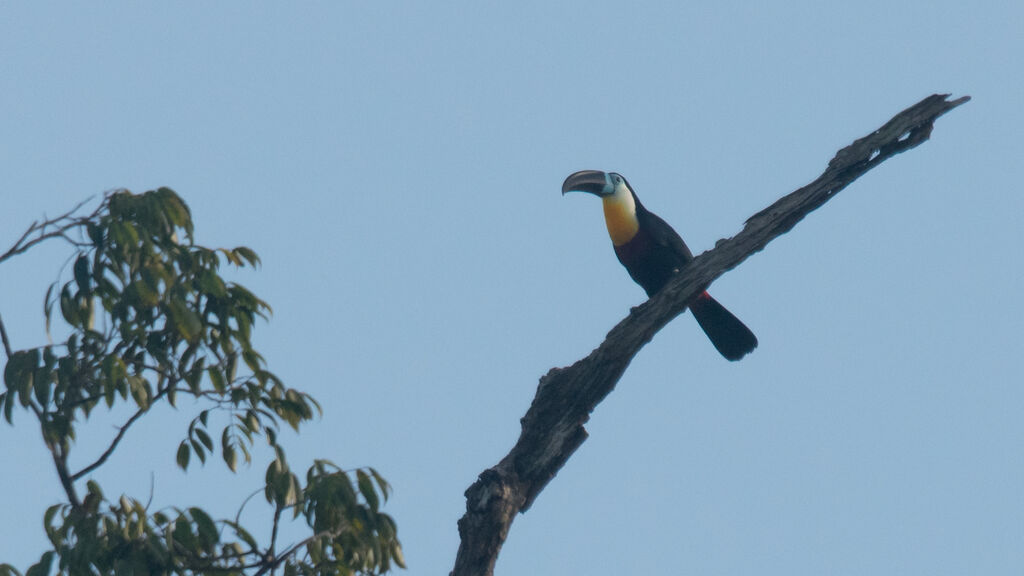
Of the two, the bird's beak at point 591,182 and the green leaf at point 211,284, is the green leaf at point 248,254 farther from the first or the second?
the bird's beak at point 591,182

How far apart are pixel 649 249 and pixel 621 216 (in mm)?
458

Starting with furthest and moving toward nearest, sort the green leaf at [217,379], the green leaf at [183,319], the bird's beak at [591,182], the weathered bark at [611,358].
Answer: the bird's beak at [591,182]
the weathered bark at [611,358]
the green leaf at [217,379]
the green leaf at [183,319]

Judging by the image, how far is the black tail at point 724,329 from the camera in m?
7.69

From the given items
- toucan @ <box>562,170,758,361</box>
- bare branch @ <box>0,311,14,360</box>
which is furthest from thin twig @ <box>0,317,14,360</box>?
toucan @ <box>562,170,758,361</box>

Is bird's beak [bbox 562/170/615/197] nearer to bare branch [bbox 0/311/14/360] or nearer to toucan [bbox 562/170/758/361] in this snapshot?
toucan [bbox 562/170/758/361]

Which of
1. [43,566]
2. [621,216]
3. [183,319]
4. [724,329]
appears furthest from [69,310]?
[621,216]

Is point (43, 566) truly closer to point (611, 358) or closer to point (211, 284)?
point (211, 284)

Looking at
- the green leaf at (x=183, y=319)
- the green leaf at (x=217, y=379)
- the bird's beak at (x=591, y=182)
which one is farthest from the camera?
the bird's beak at (x=591, y=182)

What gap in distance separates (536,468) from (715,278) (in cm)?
109

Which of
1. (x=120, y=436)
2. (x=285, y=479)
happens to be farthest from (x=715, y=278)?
(x=120, y=436)

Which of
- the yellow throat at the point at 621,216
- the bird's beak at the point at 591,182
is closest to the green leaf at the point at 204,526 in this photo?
the yellow throat at the point at 621,216

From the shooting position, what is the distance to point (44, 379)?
13.9ft

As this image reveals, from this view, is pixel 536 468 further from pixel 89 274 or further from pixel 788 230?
pixel 89 274

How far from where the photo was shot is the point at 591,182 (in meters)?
8.59
